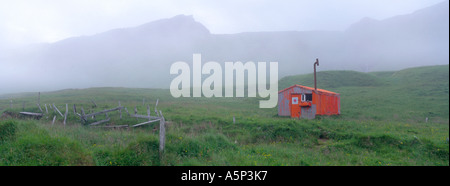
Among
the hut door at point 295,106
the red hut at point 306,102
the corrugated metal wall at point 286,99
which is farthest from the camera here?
the corrugated metal wall at point 286,99

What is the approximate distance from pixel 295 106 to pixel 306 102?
1.10 metres

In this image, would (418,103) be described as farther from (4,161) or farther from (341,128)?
(4,161)

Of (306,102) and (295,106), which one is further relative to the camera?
(295,106)

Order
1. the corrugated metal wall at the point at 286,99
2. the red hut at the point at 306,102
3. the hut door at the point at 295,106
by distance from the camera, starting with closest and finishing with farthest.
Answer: the red hut at the point at 306,102 < the hut door at the point at 295,106 < the corrugated metal wall at the point at 286,99

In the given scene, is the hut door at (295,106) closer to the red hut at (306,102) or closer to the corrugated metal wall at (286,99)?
the red hut at (306,102)

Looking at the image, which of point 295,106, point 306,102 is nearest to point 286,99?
point 295,106

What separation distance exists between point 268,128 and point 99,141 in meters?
8.26

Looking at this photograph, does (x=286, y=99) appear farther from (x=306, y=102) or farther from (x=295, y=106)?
(x=306, y=102)

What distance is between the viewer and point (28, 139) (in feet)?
26.6

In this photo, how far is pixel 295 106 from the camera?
2169 cm

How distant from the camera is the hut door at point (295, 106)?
21516 millimetres

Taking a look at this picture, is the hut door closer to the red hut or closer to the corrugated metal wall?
the red hut

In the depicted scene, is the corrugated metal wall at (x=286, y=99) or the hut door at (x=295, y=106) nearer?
the hut door at (x=295, y=106)

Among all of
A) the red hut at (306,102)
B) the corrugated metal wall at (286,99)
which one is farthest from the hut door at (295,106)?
the corrugated metal wall at (286,99)
